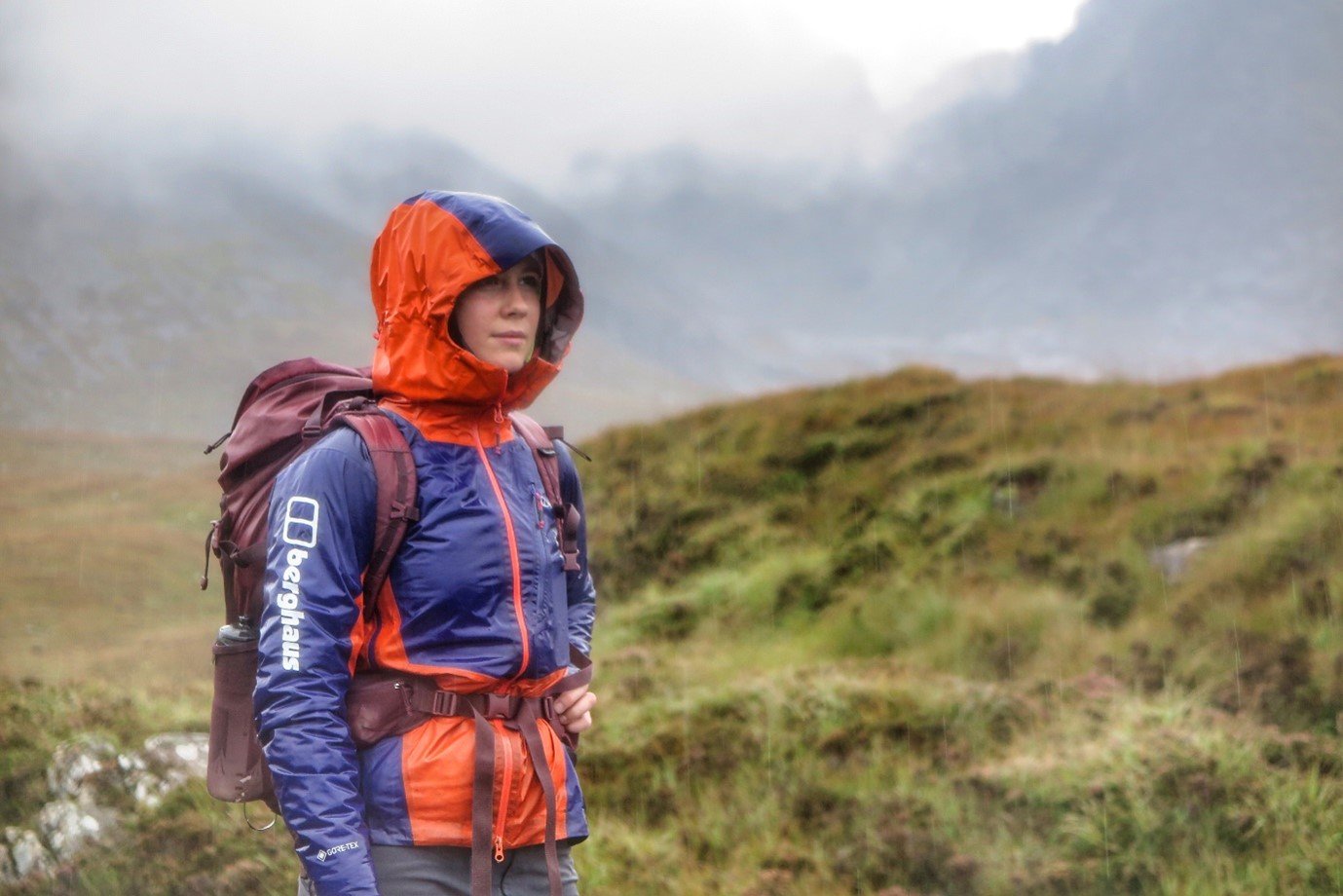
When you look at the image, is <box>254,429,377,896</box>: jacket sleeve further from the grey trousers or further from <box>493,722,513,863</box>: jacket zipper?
<box>493,722,513,863</box>: jacket zipper

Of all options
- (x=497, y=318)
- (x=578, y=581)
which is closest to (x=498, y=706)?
(x=578, y=581)

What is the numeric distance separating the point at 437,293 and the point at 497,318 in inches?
6.2

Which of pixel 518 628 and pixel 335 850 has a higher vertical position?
pixel 518 628

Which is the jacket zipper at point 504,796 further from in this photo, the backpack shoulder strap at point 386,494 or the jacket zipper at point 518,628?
the backpack shoulder strap at point 386,494

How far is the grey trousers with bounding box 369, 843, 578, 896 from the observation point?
2.43 m

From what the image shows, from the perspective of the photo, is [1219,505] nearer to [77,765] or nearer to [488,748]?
[77,765]

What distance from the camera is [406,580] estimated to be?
2496 millimetres

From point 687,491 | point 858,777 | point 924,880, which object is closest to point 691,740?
point 858,777

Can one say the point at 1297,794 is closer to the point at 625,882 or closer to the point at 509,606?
the point at 625,882

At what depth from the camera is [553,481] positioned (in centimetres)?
293

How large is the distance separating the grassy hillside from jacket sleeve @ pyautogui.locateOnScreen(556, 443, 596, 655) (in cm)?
147

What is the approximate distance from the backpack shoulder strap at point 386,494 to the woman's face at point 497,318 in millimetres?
290

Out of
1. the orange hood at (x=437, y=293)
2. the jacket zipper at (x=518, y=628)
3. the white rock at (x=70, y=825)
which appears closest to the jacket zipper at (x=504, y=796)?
the jacket zipper at (x=518, y=628)

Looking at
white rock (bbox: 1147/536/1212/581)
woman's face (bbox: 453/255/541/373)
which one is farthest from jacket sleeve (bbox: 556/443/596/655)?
white rock (bbox: 1147/536/1212/581)
